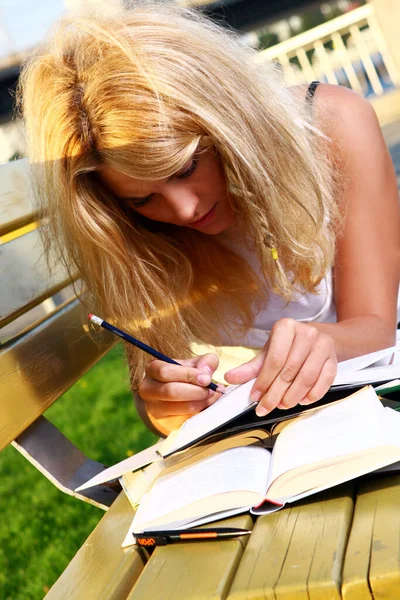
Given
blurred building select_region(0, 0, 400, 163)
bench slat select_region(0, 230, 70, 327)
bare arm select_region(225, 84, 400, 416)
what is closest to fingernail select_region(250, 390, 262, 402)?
bare arm select_region(225, 84, 400, 416)

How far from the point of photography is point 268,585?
0.87m

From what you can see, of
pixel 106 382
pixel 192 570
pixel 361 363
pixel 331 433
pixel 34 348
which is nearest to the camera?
pixel 192 570

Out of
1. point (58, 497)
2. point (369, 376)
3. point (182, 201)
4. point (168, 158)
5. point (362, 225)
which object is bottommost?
point (58, 497)

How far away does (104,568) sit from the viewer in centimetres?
114

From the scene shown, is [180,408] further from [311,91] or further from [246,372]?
[311,91]

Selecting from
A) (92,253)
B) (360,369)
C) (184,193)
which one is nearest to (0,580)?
(92,253)

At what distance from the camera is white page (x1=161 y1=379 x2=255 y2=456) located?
122cm

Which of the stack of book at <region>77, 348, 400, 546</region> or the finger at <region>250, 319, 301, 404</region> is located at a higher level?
the finger at <region>250, 319, 301, 404</region>

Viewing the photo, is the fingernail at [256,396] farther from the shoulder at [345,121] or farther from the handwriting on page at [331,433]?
the shoulder at [345,121]

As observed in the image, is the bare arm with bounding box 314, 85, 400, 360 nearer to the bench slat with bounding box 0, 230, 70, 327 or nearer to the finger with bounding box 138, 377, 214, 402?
the finger with bounding box 138, 377, 214, 402

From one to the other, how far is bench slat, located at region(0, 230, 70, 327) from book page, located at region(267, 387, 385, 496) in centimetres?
83

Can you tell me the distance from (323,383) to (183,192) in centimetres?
65

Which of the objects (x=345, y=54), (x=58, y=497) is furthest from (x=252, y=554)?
(x=345, y=54)

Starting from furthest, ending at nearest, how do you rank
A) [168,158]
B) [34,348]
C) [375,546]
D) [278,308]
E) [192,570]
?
[278,308] → [34,348] → [168,158] → [192,570] → [375,546]
